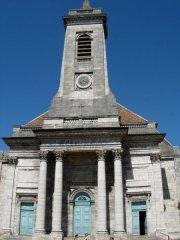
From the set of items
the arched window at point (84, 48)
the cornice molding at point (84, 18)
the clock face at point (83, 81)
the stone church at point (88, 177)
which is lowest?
the stone church at point (88, 177)

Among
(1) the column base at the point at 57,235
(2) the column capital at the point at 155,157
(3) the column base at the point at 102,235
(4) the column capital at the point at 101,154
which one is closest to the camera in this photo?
(3) the column base at the point at 102,235

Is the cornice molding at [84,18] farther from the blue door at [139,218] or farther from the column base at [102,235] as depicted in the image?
the column base at [102,235]

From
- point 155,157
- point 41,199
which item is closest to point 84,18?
point 155,157

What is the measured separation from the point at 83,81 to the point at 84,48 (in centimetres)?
311

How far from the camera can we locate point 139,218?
27.3 m

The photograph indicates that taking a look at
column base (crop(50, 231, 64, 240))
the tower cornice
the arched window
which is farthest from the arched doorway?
the tower cornice

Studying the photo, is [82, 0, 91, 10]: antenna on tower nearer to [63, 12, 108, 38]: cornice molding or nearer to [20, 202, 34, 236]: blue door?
[63, 12, 108, 38]: cornice molding

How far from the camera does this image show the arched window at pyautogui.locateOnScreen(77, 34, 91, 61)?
3284cm

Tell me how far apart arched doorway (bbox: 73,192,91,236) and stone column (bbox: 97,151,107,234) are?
1723mm

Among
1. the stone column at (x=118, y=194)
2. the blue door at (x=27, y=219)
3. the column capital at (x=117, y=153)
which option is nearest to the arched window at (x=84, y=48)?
the column capital at (x=117, y=153)

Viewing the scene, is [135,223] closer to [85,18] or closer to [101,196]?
[101,196]

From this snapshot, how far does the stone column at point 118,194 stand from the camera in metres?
25.5

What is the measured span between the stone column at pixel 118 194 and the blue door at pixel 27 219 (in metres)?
5.76

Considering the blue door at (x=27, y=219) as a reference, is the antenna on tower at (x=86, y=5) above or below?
above
